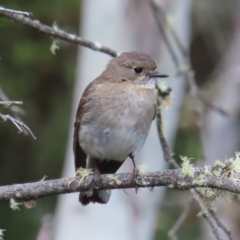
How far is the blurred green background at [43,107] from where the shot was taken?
945 centimetres

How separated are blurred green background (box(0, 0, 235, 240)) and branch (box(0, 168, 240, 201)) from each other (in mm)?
5595

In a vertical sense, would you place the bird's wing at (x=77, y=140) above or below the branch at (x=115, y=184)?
above

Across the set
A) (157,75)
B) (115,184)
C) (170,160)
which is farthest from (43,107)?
(115,184)

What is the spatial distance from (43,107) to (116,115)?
6066mm

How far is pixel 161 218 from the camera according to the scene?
9703mm

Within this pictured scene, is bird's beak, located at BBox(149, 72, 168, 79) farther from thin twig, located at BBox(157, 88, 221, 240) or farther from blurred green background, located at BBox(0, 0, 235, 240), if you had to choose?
blurred green background, located at BBox(0, 0, 235, 240)

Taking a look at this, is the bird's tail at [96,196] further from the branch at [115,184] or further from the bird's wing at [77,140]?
the branch at [115,184]

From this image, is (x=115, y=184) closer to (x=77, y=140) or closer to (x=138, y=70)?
(x=77, y=140)

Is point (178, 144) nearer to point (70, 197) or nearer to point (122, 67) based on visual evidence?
point (70, 197)

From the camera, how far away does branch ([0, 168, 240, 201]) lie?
10.1 ft

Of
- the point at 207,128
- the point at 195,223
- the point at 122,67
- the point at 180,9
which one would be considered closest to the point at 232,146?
the point at 207,128

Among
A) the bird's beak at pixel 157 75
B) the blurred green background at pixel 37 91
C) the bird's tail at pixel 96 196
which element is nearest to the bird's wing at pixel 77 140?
the bird's tail at pixel 96 196

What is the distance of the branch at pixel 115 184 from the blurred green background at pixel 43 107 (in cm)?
A: 560

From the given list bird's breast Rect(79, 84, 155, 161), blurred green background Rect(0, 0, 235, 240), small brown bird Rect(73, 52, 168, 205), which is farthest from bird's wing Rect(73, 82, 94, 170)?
blurred green background Rect(0, 0, 235, 240)
